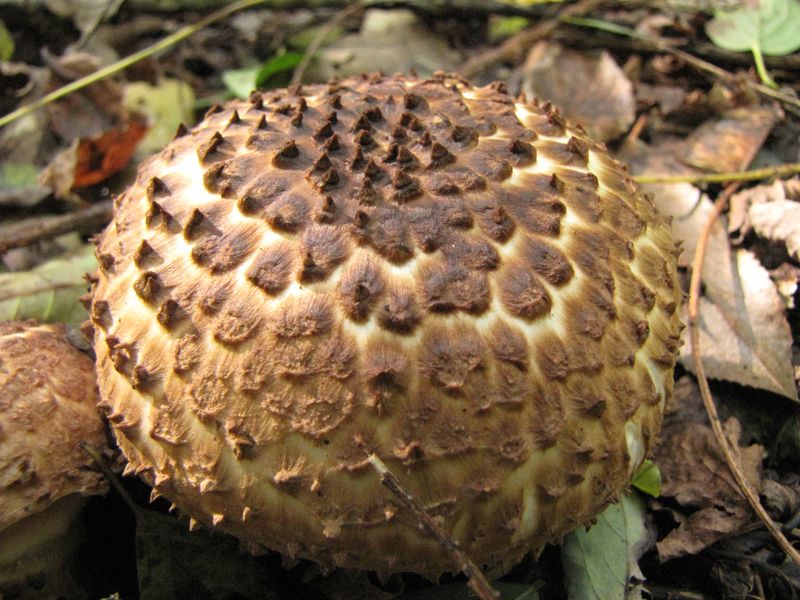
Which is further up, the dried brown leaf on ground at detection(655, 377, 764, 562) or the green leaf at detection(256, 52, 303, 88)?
the green leaf at detection(256, 52, 303, 88)

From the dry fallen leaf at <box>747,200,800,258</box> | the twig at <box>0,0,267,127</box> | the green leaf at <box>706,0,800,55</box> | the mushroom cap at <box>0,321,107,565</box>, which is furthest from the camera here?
the green leaf at <box>706,0,800,55</box>

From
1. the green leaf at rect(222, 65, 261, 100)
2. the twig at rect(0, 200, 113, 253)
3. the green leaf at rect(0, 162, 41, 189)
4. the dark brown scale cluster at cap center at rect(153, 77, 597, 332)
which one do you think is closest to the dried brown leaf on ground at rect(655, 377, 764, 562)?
the dark brown scale cluster at cap center at rect(153, 77, 597, 332)

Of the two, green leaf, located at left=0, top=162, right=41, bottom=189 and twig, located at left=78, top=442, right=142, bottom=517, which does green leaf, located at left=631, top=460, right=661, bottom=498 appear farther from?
green leaf, located at left=0, top=162, right=41, bottom=189

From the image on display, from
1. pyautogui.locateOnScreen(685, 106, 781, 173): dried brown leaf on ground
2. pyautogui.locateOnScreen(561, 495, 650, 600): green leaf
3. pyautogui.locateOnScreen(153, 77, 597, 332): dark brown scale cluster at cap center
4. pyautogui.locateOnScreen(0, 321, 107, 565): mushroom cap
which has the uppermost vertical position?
pyautogui.locateOnScreen(153, 77, 597, 332): dark brown scale cluster at cap center

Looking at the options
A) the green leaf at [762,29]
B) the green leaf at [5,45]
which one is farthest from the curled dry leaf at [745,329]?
the green leaf at [5,45]

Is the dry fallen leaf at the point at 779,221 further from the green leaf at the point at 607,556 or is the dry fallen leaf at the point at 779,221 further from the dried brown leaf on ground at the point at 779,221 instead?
the green leaf at the point at 607,556

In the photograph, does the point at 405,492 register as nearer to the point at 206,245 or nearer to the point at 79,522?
the point at 206,245
